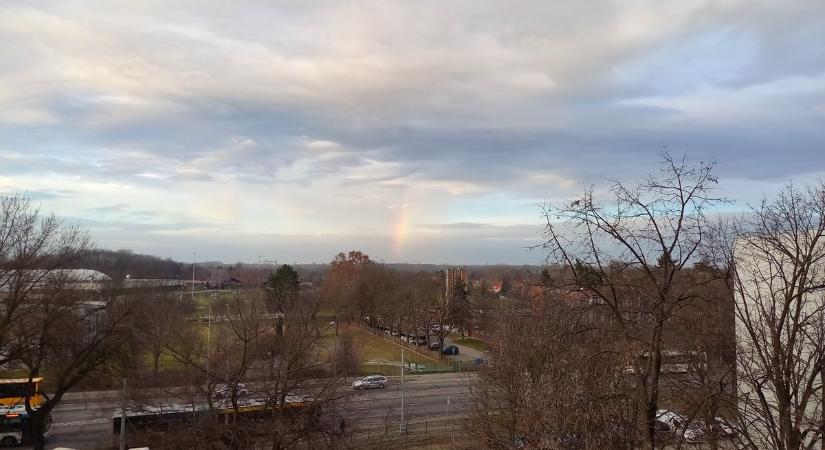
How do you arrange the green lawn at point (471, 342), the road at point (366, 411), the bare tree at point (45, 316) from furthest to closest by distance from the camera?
1. the green lawn at point (471, 342)
2. the road at point (366, 411)
3. the bare tree at point (45, 316)

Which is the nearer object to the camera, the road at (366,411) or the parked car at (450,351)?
the road at (366,411)

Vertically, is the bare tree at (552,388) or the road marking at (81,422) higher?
the bare tree at (552,388)

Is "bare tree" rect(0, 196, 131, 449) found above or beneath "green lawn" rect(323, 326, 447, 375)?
above

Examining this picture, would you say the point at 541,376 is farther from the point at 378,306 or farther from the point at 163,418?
the point at 378,306

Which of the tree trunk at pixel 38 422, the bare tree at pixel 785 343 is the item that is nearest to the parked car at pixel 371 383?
the tree trunk at pixel 38 422

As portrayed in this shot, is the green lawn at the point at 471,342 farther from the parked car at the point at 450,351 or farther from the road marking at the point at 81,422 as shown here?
the road marking at the point at 81,422

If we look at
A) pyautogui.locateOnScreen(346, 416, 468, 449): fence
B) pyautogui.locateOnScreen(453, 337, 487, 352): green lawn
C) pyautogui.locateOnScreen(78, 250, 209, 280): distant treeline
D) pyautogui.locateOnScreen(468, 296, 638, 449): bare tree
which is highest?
pyautogui.locateOnScreen(78, 250, 209, 280): distant treeline

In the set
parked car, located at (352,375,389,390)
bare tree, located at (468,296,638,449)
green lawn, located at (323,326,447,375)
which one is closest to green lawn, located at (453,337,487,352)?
green lawn, located at (323,326,447,375)

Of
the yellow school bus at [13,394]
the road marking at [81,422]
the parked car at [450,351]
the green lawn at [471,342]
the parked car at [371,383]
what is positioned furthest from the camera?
the green lawn at [471,342]

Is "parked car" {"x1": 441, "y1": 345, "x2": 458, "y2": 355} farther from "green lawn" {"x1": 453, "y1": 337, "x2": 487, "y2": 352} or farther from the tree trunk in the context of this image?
the tree trunk
